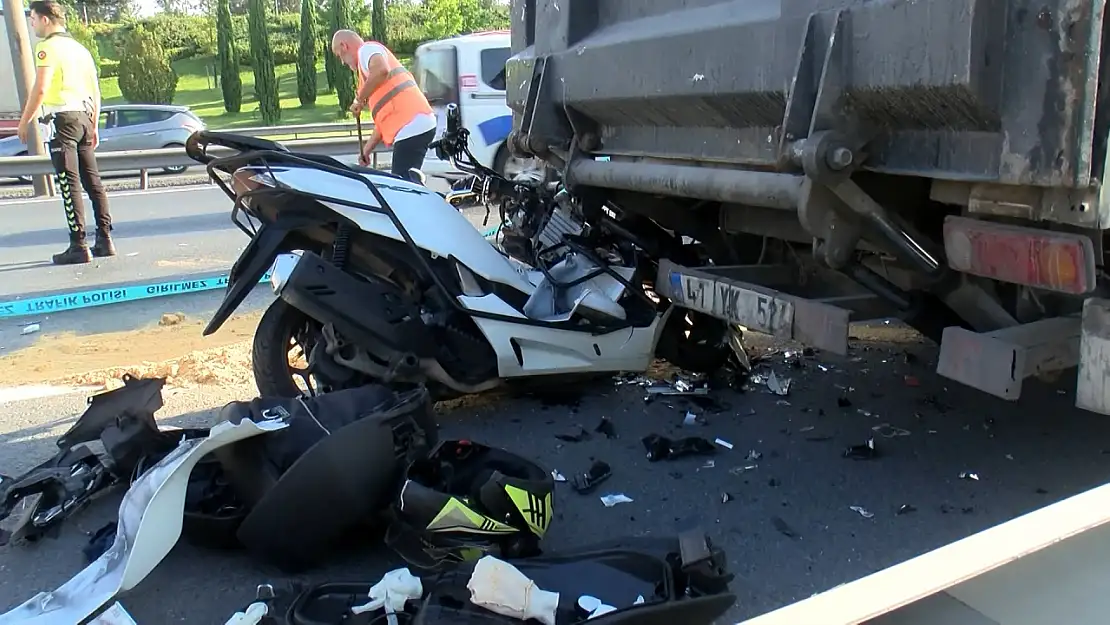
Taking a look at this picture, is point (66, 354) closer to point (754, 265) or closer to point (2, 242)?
point (754, 265)

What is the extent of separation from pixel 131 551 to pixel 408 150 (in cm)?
583

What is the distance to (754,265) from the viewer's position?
389 cm

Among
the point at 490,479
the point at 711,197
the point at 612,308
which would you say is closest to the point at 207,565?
the point at 490,479

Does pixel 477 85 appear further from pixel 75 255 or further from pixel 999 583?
pixel 999 583

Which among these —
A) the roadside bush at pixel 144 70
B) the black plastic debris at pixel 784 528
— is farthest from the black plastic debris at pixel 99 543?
the roadside bush at pixel 144 70

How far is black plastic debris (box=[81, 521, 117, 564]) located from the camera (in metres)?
2.73

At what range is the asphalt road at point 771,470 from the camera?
9.10 feet

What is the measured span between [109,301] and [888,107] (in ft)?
18.7

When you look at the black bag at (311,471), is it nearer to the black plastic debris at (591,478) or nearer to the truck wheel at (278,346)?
the black plastic debris at (591,478)

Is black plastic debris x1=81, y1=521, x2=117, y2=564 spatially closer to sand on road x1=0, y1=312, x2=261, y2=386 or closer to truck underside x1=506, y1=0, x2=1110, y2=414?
sand on road x1=0, y1=312, x2=261, y2=386

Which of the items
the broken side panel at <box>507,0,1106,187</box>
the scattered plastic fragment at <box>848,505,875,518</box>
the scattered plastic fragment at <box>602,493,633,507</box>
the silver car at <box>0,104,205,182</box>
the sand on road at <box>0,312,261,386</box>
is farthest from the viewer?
the silver car at <box>0,104,205,182</box>

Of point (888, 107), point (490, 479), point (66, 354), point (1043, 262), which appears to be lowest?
point (66, 354)

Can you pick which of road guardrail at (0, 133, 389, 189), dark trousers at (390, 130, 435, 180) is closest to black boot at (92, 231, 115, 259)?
road guardrail at (0, 133, 389, 189)

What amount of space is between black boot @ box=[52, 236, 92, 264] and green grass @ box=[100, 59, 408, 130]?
2611 cm
